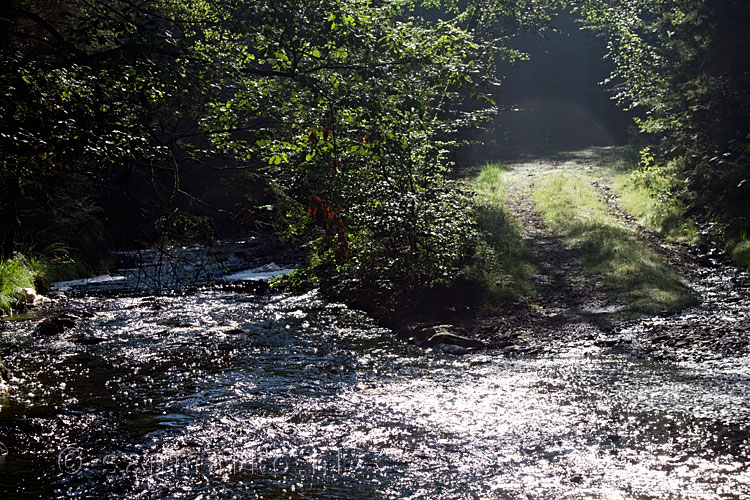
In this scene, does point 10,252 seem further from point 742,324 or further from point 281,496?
point 742,324

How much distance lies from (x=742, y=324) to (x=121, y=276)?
17.4 meters

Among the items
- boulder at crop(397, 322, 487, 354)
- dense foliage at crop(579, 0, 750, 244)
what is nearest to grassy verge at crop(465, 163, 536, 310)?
boulder at crop(397, 322, 487, 354)

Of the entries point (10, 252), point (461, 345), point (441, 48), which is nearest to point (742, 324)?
point (461, 345)

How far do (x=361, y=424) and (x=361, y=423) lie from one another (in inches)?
1.4

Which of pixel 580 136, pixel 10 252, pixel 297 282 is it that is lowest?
pixel 297 282

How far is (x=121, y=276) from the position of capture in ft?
66.4

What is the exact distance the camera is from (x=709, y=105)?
17.0m

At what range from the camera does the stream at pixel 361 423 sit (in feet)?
17.5

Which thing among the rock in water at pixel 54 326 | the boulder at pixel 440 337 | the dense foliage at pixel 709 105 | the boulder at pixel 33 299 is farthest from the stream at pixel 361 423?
the dense foliage at pixel 709 105

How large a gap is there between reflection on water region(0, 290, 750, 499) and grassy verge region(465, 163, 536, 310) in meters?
3.12

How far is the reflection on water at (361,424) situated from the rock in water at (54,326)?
3.40 ft

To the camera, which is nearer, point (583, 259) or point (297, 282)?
point (297, 282)

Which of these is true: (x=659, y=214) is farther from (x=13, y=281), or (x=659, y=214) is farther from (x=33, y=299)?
(x=13, y=281)

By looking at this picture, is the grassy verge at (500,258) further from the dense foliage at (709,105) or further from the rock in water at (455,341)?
the dense foliage at (709,105)
